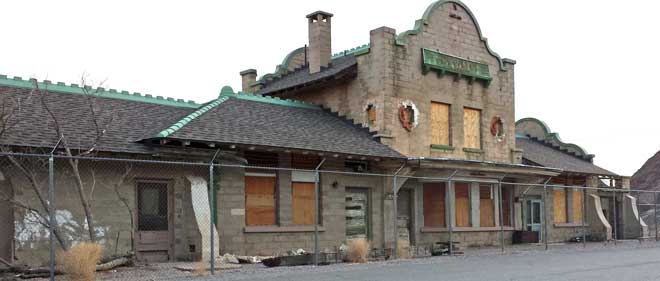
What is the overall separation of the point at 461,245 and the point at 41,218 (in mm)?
14508

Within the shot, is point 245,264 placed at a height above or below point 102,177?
below

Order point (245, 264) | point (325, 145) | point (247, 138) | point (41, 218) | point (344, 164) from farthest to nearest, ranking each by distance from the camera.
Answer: point (344, 164), point (325, 145), point (247, 138), point (245, 264), point (41, 218)

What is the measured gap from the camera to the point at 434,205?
2653 centimetres

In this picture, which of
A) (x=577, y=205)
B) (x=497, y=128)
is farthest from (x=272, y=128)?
(x=577, y=205)

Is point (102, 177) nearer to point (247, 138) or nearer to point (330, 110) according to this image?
point (247, 138)

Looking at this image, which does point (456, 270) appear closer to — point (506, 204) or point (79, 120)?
point (79, 120)

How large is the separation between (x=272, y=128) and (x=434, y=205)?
26.1 ft

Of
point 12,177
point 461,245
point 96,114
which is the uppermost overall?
point 96,114

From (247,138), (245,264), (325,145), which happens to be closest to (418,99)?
(325,145)

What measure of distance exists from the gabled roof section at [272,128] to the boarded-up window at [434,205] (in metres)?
3.66

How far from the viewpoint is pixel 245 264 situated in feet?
59.6

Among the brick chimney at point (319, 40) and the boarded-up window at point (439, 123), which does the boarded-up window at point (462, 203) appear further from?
the brick chimney at point (319, 40)

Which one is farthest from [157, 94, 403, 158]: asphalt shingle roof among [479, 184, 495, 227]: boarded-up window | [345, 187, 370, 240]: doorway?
[479, 184, 495, 227]: boarded-up window

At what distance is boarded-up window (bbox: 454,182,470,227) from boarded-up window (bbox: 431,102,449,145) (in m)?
1.81
